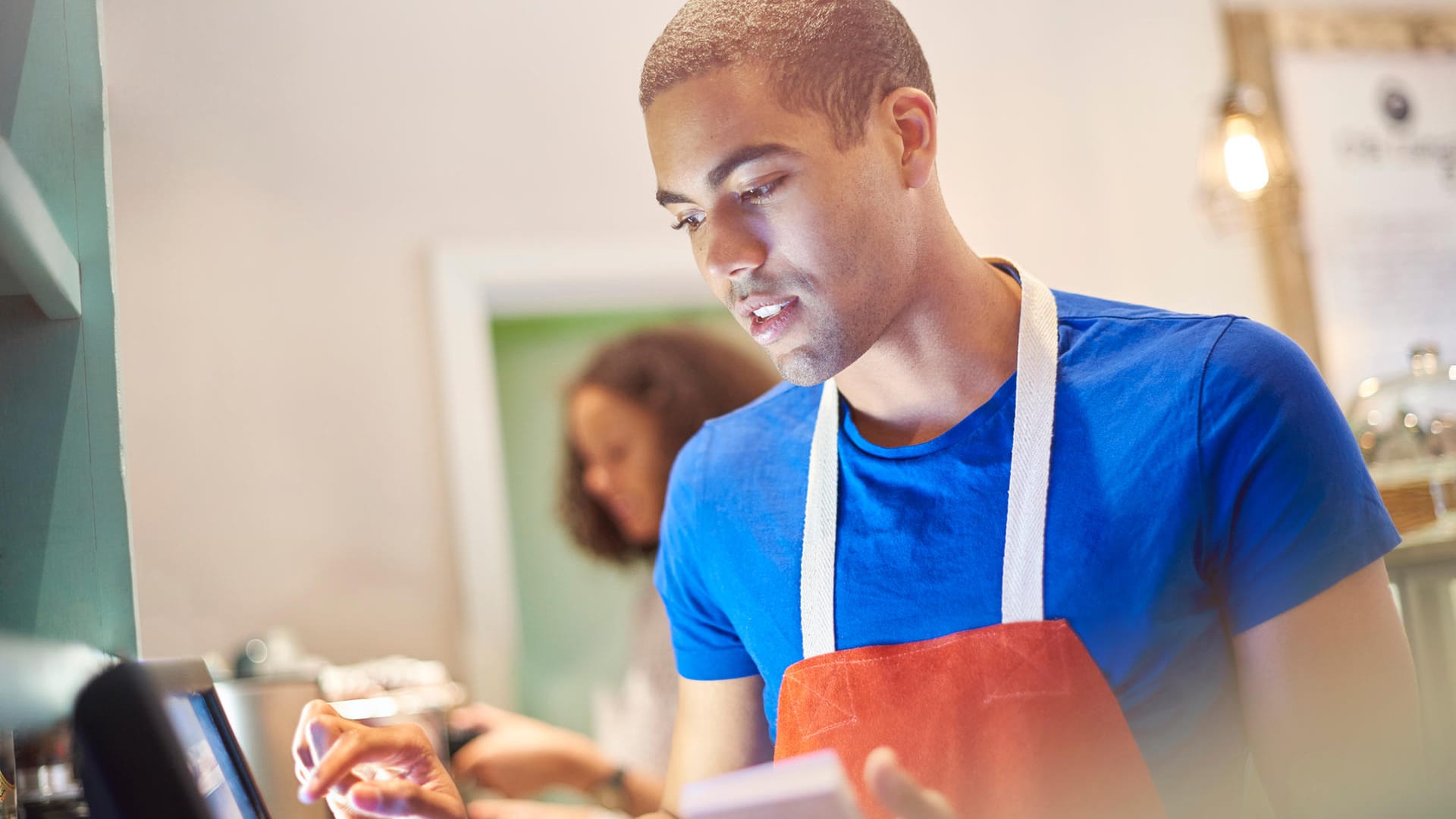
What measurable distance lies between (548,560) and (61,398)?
166 cm

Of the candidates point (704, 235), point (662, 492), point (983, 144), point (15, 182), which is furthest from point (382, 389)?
point (15, 182)

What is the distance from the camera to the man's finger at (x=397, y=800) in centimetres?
83

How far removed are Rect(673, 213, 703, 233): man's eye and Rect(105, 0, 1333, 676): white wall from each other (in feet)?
4.90

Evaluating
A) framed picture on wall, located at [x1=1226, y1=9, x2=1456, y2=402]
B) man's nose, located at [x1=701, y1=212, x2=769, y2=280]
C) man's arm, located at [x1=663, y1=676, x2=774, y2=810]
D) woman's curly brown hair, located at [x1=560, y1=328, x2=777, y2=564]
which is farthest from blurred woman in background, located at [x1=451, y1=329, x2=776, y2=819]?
framed picture on wall, located at [x1=1226, y1=9, x2=1456, y2=402]

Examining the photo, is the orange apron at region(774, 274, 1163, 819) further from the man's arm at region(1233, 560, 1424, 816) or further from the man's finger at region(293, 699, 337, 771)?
the man's finger at region(293, 699, 337, 771)

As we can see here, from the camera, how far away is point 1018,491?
94 cm

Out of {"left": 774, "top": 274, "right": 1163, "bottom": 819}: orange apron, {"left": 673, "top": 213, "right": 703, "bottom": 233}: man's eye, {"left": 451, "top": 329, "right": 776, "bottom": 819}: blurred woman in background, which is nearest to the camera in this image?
{"left": 774, "top": 274, "right": 1163, "bottom": 819}: orange apron

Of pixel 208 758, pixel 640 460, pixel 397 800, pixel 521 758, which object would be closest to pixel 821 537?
pixel 397 800

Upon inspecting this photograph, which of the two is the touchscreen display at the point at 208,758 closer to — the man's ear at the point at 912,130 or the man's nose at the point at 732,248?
the man's nose at the point at 732,248

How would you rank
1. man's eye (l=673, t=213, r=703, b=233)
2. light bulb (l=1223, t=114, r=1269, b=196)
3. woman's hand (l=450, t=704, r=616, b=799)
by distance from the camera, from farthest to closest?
light bulb (l=1223, t=114, r=1269, b=196)
woman's hand (l=450, t=704, r=616, b=799)
man's eye (l=673, t=213, r=703, b=233)

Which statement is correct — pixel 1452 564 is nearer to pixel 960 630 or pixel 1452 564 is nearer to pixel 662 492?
pixel 960 630

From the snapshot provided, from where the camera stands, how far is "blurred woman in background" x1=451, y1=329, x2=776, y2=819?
205 centimetres

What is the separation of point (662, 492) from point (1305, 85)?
5.72ft

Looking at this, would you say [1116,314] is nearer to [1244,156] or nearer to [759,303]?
[759,303]
